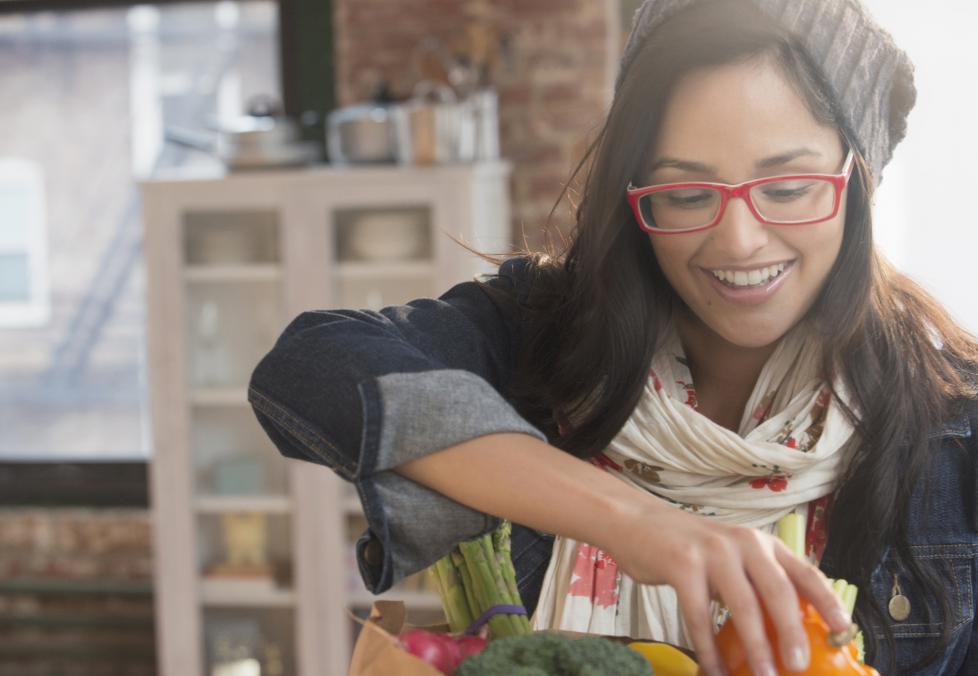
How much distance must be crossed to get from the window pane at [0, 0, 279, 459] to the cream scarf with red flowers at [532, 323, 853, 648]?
9.31ft

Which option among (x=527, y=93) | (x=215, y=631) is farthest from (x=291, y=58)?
(x=215, y=631)

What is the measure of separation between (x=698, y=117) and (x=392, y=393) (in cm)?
43

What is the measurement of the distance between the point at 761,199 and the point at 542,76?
2.44 meters

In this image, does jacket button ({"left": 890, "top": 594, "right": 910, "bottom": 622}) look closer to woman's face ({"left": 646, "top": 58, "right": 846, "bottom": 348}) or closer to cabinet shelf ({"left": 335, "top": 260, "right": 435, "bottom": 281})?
woman's face ({"left": 646, "top": 58, "right": 846, "bottom": 348})

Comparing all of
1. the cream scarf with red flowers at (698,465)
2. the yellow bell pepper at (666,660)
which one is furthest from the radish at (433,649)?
the cream scarf with red flowers at (698,465)

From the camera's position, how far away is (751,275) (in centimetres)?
118

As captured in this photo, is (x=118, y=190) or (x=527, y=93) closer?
(x=527, y=93)

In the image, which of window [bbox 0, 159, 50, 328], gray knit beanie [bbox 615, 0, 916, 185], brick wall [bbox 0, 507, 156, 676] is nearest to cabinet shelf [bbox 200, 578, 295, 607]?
brick wall [bbox 0, 507, 156, 676]

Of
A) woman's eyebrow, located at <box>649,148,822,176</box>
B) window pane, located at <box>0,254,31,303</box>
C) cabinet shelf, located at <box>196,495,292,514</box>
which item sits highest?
woman's eyebrow, located at <box>649,148,822,176</box>

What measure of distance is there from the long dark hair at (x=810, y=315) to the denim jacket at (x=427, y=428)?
0.02 m

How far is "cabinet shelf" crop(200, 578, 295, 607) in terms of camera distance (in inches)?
140

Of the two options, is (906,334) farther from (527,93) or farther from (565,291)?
(527,93)

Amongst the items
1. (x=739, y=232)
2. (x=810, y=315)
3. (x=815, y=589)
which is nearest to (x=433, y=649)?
(x=815, y=589)

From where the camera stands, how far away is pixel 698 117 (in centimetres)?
116
